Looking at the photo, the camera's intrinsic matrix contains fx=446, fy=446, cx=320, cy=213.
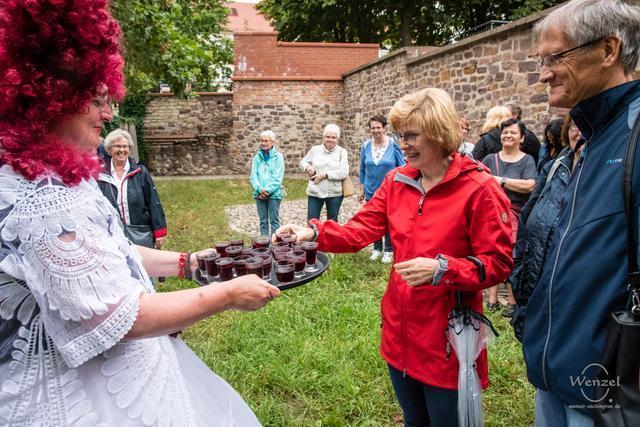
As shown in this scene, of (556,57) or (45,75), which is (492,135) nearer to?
(556,57)

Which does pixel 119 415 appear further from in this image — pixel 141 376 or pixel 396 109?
pixel 396 109

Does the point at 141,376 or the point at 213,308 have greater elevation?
the point at 213,308

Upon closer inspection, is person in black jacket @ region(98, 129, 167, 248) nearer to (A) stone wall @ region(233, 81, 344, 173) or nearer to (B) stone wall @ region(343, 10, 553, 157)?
(B) stone wall @ region(343, 10, 553, 157)

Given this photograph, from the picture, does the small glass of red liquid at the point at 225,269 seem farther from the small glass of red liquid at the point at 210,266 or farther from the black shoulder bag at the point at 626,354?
the black shoulder bag at the point at 626,354

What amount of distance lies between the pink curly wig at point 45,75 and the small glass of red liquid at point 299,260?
1.18 meters

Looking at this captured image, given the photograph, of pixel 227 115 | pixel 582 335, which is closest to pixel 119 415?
pixel 582 335

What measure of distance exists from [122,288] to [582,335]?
4.53ft

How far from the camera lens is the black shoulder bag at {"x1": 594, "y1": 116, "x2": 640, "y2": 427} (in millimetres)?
1249

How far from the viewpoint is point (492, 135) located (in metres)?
4.95

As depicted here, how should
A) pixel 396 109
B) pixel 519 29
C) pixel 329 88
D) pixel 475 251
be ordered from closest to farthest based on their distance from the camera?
pixel 475 251 < pixel 396 109 < pixel 519 29 < pixel 329 88

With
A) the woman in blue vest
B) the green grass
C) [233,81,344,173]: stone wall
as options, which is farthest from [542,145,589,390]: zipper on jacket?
[233,81,344,173]: stone wall

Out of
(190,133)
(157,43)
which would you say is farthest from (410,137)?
(190,133)

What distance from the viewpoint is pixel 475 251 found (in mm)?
1979

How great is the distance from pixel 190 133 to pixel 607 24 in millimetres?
19299
